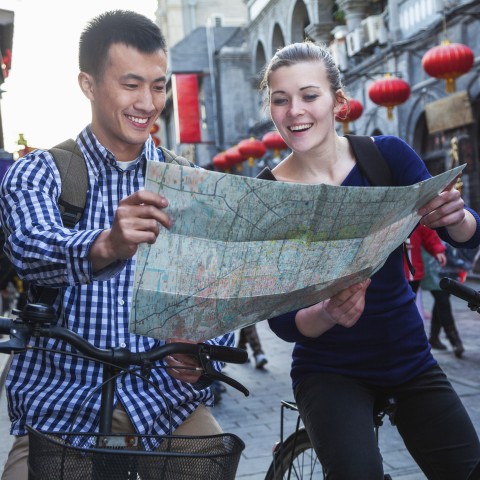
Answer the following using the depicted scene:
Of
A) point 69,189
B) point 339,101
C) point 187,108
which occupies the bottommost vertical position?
point 69,189

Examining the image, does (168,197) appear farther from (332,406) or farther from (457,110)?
(457,110)

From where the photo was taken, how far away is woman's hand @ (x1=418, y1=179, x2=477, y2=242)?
1.97 metres

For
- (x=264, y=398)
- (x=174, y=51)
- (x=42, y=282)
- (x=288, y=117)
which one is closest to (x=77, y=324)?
(x=42, y=282)

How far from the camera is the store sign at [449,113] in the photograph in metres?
15.2

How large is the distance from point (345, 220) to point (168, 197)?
0.44 metres

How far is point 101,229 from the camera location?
1.76 m

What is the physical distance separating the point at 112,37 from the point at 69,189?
428 mm

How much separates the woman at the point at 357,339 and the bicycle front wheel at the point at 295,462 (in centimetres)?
55

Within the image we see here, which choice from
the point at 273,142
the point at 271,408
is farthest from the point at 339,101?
the point at 273,142

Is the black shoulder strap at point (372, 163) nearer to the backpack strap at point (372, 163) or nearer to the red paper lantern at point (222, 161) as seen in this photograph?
the backpack strap at point (372, 163)

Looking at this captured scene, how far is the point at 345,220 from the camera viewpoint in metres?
1.65

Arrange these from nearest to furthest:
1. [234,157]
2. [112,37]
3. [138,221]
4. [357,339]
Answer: [138,221] < [112,37] < [357,339] < [234,157]

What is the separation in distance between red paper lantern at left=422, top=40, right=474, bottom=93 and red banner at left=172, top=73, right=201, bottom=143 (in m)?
20.4

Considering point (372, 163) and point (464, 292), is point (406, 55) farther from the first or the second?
point (464, 292)
